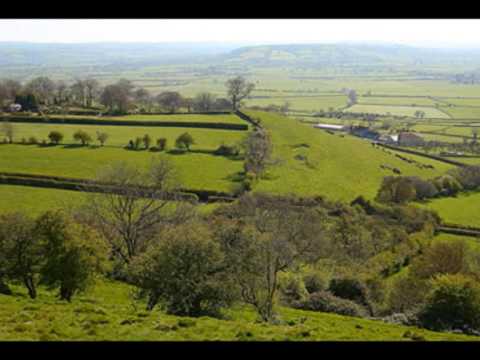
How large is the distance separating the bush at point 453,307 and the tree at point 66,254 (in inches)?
545

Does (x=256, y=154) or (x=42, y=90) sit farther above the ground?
(x=42, y=90)

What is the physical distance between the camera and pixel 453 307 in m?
18.8

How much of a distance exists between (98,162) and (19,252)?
121 feet

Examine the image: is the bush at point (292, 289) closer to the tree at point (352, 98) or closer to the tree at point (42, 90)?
the tree at point (42, 90)

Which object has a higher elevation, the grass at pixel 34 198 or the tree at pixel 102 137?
the tree at pixel 102 137

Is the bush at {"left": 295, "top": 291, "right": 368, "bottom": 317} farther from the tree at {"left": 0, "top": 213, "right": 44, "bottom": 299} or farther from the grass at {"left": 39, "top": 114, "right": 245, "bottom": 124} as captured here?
the grass at {"left": 39, "top": 114, "right": 245, "bottom": 124}

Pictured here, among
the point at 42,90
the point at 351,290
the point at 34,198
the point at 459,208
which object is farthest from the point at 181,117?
the point at 351,290

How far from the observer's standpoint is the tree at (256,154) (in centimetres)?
5434

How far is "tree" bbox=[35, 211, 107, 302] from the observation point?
18.5 metres

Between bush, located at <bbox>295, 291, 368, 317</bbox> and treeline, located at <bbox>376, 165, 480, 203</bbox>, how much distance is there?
88.2ft

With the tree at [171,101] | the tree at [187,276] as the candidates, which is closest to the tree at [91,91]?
the tree at [171,101]

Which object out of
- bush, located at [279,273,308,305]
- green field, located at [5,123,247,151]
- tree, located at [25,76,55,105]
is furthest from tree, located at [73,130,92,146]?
bush, located at [279,273,308,305]

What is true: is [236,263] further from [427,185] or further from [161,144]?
[161,144]

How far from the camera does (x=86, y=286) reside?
750 inches
